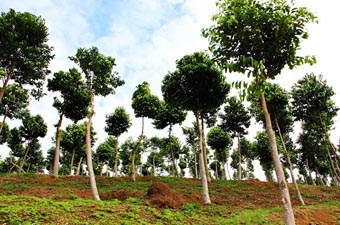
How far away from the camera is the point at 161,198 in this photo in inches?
527

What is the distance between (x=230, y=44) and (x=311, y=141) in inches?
1275

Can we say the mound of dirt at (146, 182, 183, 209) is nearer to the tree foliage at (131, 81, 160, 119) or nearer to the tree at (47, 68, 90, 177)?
the tree foliage at (131, 81, 160, 119)

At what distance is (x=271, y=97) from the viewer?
19.7 metres

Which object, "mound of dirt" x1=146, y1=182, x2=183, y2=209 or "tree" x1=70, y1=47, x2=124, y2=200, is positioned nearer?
"mound of dirt" x1=146, y1=182, x2=183, y2=209

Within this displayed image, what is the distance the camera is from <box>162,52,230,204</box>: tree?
1825 cm

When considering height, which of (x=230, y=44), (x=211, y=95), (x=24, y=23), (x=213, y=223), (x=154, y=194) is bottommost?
(x=213, y=223)

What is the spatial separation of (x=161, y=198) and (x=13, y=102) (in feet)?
74.5

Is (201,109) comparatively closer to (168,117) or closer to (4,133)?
(168,117)

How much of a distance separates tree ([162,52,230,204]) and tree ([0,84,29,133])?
17.8 m

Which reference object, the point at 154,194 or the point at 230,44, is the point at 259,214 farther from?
the point at 230,44

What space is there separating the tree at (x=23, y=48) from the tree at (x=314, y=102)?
929 inches

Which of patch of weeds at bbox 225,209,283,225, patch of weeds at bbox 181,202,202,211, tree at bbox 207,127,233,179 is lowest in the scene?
patch of weeds at bbox 225,209,283,225

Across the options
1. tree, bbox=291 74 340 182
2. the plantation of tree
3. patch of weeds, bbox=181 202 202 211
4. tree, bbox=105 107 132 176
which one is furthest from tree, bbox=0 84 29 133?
tree, bbox=291 74 340 182

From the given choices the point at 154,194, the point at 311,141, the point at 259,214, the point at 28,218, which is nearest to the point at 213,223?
the point at 259,214
